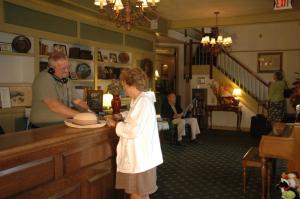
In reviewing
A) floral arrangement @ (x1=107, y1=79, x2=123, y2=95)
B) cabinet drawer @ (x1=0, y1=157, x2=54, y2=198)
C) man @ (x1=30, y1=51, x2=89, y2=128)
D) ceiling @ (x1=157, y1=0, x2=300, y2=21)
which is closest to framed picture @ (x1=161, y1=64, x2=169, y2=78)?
ceiling @ (x1=157, y1=0, x2=300, y2=21)

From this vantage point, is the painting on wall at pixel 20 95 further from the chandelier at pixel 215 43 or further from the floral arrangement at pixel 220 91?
the floral arrangement at pixel 220 91

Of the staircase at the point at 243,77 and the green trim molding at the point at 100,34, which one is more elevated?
the green trim molding at the point at 100,34

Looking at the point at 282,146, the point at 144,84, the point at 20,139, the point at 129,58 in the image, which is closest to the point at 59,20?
the point at 129,58

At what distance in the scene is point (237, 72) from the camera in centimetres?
974

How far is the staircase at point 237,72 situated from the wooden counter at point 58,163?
24.5ft

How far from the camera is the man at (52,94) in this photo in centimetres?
249

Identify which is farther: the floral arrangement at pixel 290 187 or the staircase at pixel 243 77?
the staircase at pixel 243 77

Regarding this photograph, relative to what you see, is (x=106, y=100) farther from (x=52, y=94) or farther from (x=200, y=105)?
(x=200, y=105)

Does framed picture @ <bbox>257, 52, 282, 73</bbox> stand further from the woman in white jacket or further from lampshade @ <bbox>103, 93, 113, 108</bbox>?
the woman in white jacket

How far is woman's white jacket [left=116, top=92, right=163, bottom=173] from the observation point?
2.23m

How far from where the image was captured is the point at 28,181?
1714 millimetres

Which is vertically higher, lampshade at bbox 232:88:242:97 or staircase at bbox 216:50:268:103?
staircase at bbox 216:50:268:103

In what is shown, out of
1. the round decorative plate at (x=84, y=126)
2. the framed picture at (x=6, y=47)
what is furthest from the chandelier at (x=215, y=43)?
the round decorative plate at (x=84, y=126)

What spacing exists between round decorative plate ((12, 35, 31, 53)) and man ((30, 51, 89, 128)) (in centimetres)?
196
